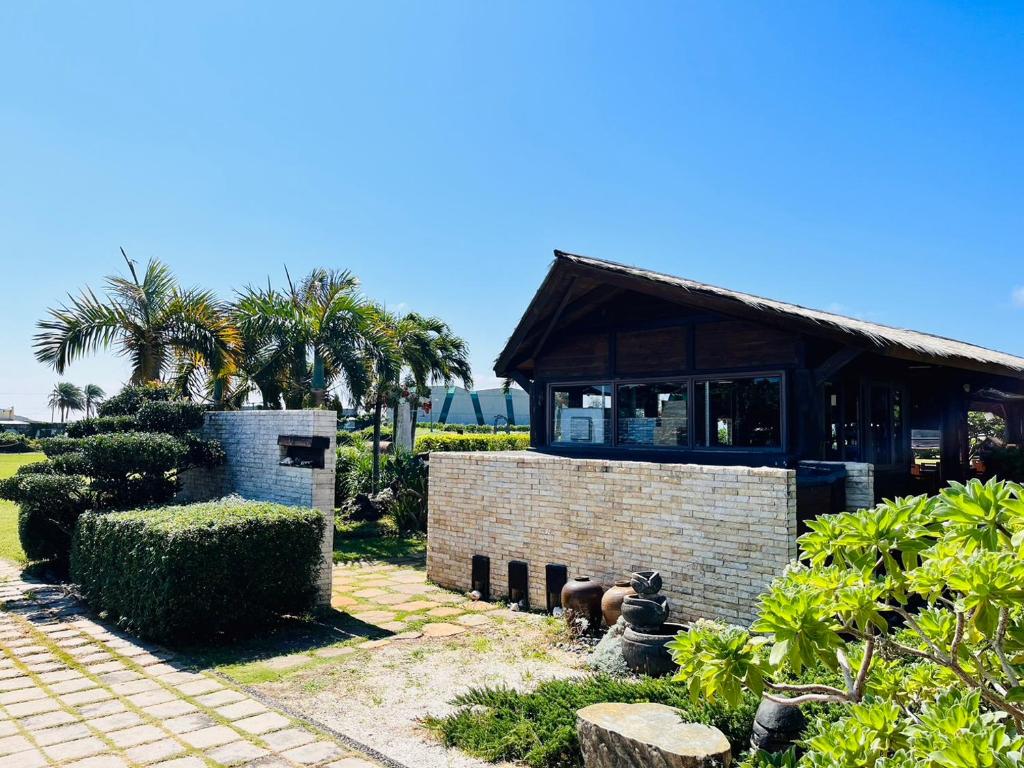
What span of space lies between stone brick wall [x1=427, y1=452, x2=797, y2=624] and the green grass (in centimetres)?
234

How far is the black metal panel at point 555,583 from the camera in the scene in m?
8.17

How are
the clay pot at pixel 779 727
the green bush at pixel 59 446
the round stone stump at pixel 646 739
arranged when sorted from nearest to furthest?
1. the round stone stump at pixel 646 739
2. the clay pot at pixel 779 727
3. the green bush at pixel 59 446

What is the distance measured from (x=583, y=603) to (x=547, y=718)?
2.92 metres

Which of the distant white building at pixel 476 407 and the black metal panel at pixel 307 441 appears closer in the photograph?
the black metal panel at pixel 307 441

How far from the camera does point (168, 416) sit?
10.3 meters

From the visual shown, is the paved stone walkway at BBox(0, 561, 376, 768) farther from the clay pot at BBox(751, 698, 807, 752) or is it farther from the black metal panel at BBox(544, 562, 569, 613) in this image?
the black metal panel at BBox(544, 562, 569, 613)

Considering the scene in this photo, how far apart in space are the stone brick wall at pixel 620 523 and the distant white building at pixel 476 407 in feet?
128

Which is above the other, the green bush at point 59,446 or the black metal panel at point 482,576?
the green bush at point 59,446

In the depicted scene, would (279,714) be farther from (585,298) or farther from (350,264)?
(350,264)

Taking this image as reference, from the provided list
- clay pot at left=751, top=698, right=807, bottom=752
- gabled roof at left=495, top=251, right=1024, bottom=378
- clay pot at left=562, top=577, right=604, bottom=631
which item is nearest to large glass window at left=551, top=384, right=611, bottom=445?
gabled roof at left=495, top=251, right=1024, bottom=378

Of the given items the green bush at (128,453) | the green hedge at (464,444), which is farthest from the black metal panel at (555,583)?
the green hedge at (464,444)

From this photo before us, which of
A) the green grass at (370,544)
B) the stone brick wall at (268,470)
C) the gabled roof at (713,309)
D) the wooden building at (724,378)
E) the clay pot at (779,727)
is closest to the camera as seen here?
the clay pot at (779,727)

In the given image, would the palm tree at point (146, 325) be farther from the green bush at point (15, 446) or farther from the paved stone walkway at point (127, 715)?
the green bush at point (15, 446)

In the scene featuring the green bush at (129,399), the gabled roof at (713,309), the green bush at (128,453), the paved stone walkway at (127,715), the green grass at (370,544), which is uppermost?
the gabled roof at (713,309)
